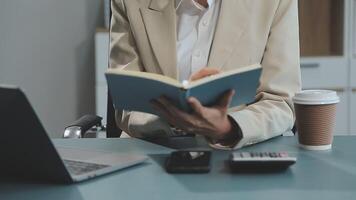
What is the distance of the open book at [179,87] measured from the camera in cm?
94

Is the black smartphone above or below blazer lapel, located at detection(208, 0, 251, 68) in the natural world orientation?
below

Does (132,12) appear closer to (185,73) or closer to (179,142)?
(185,73)

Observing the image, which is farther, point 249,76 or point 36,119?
point 249,76

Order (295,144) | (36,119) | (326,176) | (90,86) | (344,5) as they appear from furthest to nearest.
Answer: (90,86) → (344,5) → (295,144) → (326,176) → (36,119)

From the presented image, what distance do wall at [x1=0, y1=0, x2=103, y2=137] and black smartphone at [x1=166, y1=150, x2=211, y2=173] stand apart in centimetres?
189

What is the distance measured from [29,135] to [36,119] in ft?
0.15

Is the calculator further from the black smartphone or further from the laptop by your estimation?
the laptop

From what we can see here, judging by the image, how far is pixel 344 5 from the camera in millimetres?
2668

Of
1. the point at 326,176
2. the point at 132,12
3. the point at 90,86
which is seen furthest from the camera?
the point at 90,86

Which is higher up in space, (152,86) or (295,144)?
(152,86)

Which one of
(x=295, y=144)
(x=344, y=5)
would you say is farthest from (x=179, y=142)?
(x=344, y=5)

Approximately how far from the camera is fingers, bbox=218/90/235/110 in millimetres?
990

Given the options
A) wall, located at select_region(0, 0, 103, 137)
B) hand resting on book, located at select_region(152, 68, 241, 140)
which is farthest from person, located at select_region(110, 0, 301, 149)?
wall, located at select_region(0, 0, 103, 137)

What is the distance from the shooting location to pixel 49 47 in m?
2.84
